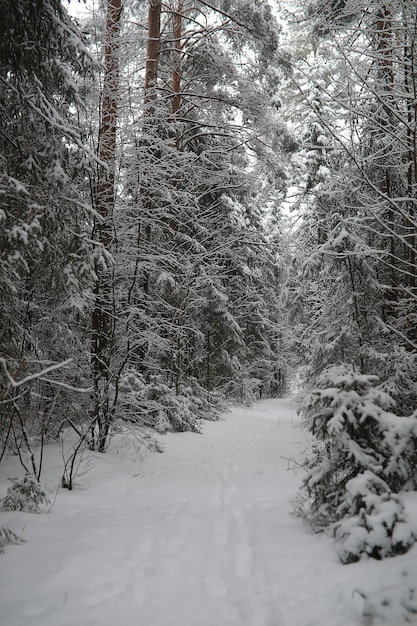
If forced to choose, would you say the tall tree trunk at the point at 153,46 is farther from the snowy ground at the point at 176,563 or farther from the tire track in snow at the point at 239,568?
the tire track in snow at the point at 239,568

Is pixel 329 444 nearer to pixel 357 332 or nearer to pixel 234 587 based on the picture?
pixel 234 587

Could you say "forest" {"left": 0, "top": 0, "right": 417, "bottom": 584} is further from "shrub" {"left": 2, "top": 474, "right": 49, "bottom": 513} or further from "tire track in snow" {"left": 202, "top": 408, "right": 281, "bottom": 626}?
"tire track in snow" {"left": 202, "top": 408, "right": 281, "bottom": 626}

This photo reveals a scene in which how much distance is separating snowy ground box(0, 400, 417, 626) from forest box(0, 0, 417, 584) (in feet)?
1.05

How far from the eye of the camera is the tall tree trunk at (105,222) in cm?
659

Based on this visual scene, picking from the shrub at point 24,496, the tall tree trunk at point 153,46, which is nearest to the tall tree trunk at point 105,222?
the tall tree trunk at point 153,46

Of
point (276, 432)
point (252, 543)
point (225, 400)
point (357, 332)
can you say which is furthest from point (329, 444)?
point (225, 400)

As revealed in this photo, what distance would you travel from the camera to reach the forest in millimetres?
3631

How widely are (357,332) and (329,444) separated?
3329 mm

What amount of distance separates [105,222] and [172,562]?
5.12m

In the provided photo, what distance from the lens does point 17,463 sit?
585cm

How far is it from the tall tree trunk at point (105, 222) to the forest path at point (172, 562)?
1230 mm

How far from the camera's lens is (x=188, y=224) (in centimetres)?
1324

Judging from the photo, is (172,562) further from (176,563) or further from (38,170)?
(38,170)

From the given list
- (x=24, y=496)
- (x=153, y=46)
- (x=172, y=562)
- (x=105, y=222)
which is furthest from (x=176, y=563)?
(x=153, y=46)
